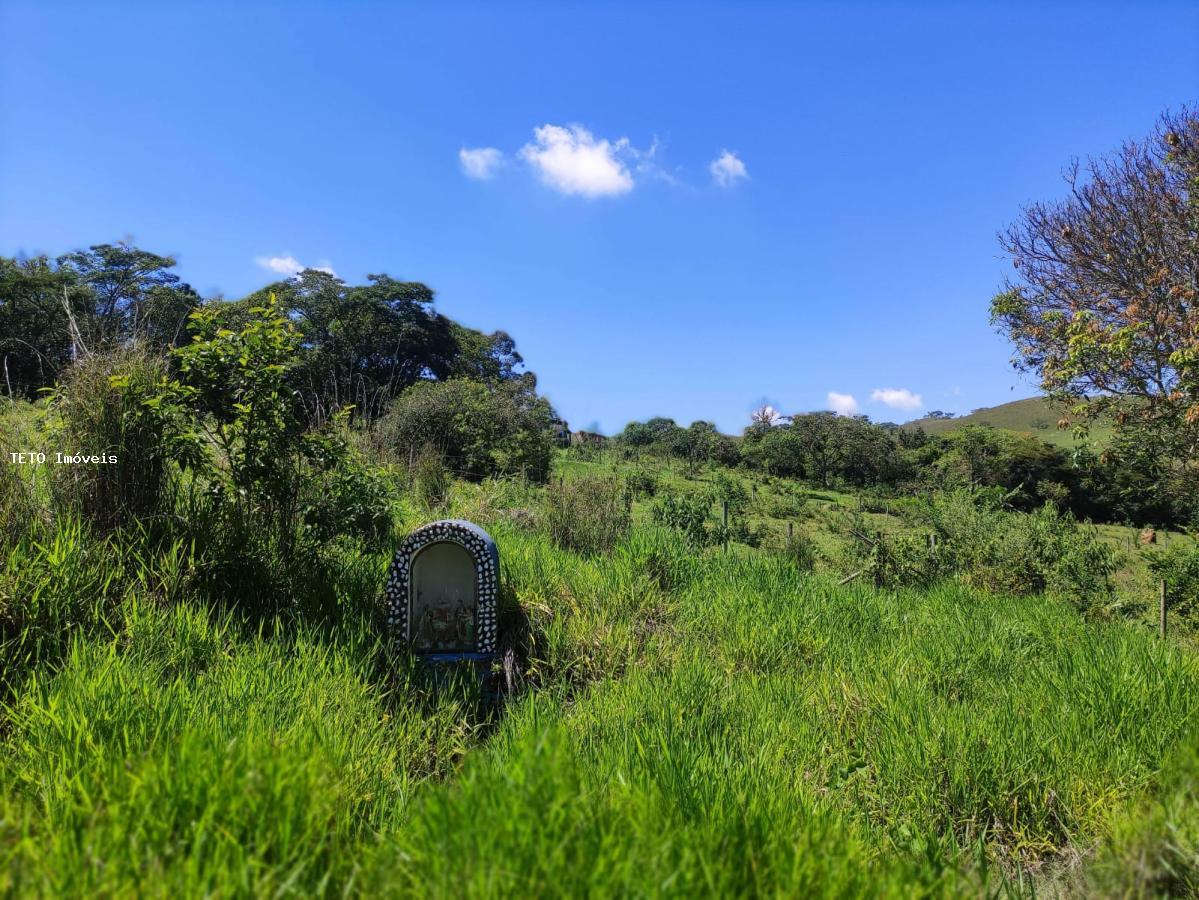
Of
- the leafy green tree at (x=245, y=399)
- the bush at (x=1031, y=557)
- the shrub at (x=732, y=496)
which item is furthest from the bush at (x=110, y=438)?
the shrub at (x=732, y=496)

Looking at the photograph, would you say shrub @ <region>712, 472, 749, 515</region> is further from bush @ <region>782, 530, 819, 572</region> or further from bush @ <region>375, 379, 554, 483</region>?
bush @ <region>375, 379, 554, 483</region>

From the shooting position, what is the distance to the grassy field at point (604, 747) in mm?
1316

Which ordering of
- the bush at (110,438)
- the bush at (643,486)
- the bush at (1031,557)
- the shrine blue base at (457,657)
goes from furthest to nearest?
1. the bush at (643,486)
2. the bush at (1031,557)
3. the shrine blue base at (457,657)
4. the bush at (110,438)

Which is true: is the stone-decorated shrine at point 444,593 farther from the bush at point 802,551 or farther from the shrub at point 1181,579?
the shrub at point 1181,579

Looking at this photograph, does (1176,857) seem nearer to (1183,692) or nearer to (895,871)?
(895,871)

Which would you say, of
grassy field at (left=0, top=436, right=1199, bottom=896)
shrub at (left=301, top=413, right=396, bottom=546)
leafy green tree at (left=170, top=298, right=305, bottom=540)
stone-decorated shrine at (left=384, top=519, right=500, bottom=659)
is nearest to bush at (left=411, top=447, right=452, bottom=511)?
grassy field at (left=0, top=436, right=1199, bottom=896)

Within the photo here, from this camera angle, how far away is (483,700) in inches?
167

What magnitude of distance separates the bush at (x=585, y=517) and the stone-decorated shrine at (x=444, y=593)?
2297 mm

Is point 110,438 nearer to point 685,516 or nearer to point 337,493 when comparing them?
point 337,493

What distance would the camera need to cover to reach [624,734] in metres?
2.68

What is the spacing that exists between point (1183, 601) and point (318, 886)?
11.7m

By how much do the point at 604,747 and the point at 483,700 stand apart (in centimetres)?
195

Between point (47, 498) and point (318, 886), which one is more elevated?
point (47, 498)

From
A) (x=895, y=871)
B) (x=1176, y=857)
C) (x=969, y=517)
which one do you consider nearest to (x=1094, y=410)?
(x=969, y=517)
